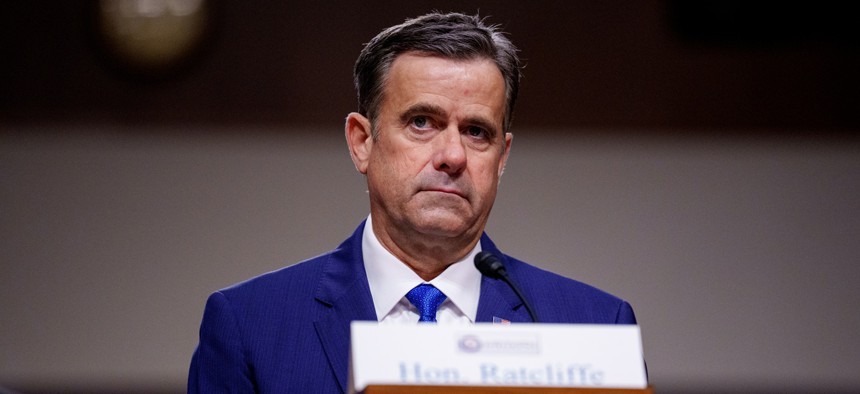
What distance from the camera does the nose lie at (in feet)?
6.93

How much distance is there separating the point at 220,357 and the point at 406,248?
40cm

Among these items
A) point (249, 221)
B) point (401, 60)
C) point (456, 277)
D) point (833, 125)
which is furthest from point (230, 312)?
point (833, 125)

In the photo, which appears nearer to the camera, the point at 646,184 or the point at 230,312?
the point at 230,312

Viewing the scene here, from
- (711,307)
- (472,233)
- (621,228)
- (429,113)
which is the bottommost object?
(711,307)

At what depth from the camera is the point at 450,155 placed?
211 cm

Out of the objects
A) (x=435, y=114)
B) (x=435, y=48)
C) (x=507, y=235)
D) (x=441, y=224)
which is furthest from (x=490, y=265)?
(x=507, y=235)

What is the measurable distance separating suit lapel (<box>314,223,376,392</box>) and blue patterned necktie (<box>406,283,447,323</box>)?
8 centimetres

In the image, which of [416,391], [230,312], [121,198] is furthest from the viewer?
[121,198]

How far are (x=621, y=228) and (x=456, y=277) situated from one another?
6.56 ft

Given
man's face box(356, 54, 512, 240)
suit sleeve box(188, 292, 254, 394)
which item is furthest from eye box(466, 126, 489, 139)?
suit sleeve box(188, 292, 254, 394)

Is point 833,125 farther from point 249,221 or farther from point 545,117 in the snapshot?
point 249,221

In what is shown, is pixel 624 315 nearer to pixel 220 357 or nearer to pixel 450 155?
pixel 450 155

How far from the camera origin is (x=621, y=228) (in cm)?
412

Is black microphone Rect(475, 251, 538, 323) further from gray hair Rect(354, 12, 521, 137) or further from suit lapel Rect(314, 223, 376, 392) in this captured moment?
gray hair Rect(354, 12, 521, 137)
